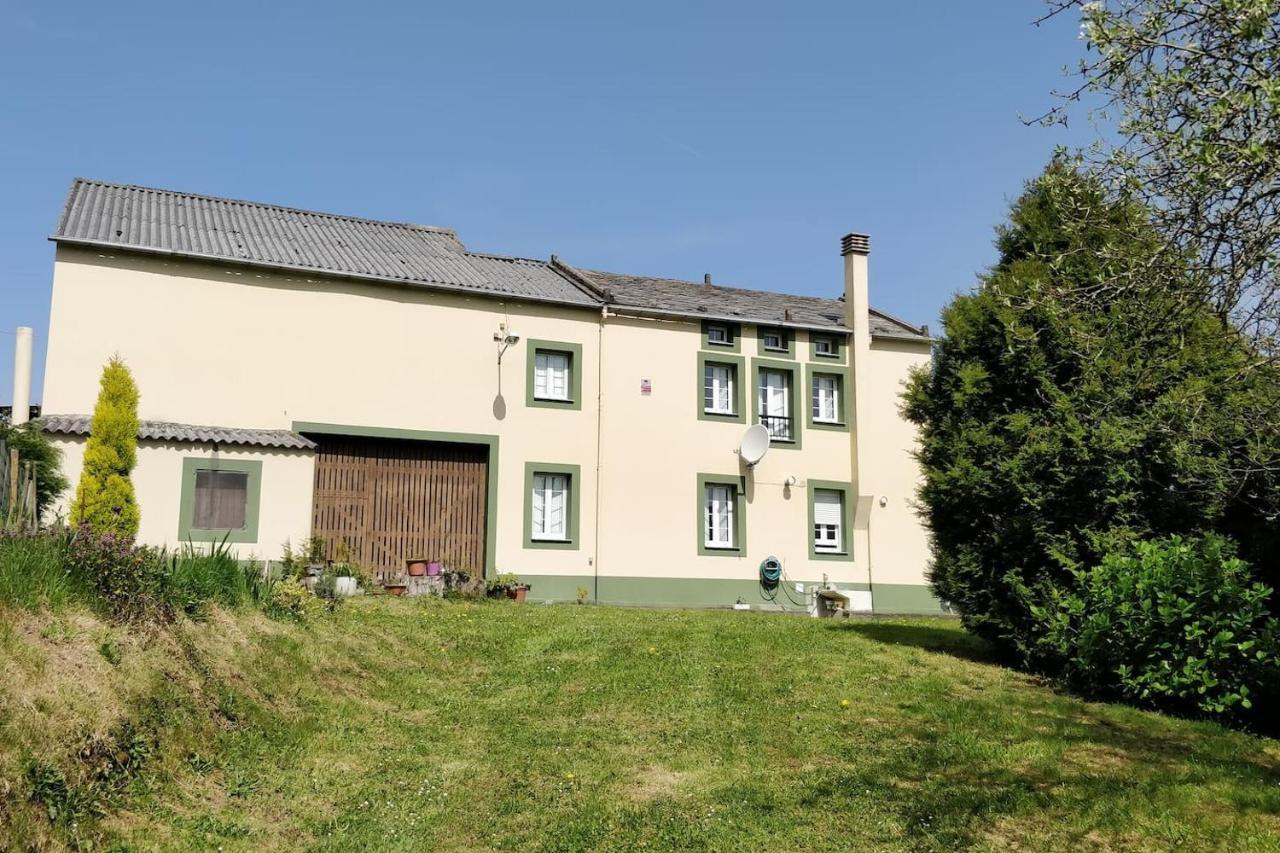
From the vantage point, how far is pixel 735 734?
1003 cm

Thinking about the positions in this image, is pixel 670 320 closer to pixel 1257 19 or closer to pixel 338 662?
pixel 338 662

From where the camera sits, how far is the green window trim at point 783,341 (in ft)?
82.2

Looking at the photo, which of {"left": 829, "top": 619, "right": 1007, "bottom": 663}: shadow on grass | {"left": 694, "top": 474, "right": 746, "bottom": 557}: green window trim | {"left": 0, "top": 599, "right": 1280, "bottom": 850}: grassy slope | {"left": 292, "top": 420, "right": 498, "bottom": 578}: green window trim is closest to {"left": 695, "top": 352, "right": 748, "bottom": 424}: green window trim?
{"left": 694, "top": 474, "right": 746, "bottom": 557}: green window trim

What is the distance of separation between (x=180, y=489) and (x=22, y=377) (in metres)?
4.23

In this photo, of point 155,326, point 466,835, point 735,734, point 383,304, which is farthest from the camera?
point 383,304

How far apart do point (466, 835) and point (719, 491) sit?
17.1 metres

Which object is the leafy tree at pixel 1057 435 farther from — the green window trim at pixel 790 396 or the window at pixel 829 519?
the window at pixel 829 519

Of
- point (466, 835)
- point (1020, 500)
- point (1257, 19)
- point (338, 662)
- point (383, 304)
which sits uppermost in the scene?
point (383, 304)

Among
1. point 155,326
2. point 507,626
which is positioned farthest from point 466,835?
point 155,326

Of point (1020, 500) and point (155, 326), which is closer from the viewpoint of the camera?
point (1020, 500)

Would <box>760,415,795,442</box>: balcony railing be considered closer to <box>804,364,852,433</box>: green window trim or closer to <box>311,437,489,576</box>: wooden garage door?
<box>804,364,852,433</box>: green window trim

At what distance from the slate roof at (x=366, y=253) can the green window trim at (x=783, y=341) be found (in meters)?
0.25

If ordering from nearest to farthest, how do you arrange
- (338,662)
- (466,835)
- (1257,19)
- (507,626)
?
1. (1257,19)
2. (466,835)
3. (338,662)
4. (507,626)

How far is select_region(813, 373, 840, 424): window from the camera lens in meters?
25.7
